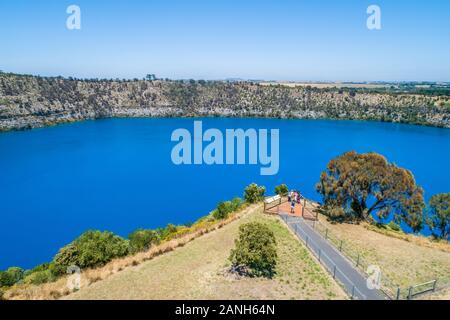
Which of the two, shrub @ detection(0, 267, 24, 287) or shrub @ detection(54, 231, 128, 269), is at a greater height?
shrub @ detection(54, 231, 128, 269)

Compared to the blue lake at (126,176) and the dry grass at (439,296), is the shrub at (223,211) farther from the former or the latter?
the dry grass at (439,296)

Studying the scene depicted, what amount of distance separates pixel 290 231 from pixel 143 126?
146 metres

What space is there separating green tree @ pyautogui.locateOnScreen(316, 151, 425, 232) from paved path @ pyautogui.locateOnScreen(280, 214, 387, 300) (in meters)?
5.32

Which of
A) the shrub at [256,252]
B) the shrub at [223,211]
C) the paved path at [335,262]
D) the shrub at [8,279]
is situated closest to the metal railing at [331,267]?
the paved path at [335,262]

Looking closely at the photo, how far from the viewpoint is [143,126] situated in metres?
170

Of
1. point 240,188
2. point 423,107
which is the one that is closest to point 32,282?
point 240,188

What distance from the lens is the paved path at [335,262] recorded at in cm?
2242

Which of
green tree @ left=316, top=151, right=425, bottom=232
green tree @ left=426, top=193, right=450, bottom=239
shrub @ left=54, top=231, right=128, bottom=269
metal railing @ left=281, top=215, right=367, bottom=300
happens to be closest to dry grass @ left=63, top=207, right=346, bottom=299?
metal railing @ left=281, top=215, right=367, bottom=300

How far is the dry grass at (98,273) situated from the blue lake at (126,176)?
2549cm

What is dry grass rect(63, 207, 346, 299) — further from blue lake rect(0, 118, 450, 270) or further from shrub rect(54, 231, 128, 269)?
blue lake rect(0, 118, 450, 270)

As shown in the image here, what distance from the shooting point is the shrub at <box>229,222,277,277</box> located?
79.2ft

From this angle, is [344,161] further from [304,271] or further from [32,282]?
[32,282]

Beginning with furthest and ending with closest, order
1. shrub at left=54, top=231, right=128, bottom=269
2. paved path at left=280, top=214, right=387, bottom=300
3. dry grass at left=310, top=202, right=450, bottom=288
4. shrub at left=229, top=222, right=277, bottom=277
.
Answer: shrub at left=54, top=231, right=128, bottom=269 → dry grass at left=310, top=202, right=450, bottom=288 → shrub at left=229, top=222, right=277, bottom=277 → paved path at left=280, top=214, right=387, bottom=300
